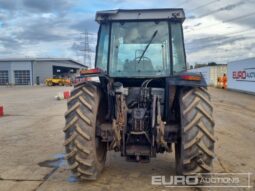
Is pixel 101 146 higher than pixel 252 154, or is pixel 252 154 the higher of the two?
pixel 101 146

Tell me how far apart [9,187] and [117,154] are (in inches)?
104

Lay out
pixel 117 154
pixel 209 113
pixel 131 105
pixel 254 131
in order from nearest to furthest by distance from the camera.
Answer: pixel 209 113, pixel 131 105, pixel 117 154, pixel 254 131

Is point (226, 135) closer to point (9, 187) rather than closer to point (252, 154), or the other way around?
point (252, 154)

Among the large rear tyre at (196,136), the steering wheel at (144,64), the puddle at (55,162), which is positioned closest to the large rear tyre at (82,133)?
the steering wheel at (144,64)

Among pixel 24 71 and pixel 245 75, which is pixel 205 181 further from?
pixel 24 71

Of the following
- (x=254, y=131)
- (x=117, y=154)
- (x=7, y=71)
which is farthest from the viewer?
(x=7, y=71)

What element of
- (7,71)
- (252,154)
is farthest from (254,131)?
(7,71)

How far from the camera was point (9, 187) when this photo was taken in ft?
18.9

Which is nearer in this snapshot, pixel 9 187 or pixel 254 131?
pixel 9 187

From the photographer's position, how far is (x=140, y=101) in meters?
6.10

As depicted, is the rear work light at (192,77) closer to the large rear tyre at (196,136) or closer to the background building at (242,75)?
the large rear tyre at (196,136)

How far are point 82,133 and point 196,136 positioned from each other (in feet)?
5.65

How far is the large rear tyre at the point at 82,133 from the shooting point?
5.49m

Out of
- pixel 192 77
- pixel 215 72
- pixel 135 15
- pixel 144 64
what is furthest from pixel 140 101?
pixel 215 72
